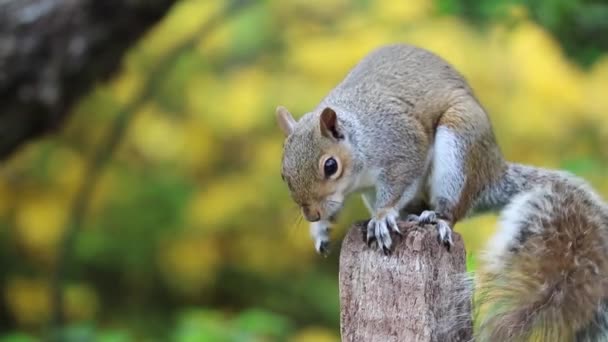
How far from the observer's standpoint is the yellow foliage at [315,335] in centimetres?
320

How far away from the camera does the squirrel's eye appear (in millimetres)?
1461

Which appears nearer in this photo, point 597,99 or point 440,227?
Answer: point 440,227

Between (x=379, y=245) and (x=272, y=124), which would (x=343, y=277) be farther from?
(x=272, y=124)

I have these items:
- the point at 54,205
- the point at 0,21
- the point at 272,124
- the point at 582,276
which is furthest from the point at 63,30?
the point at 582,276

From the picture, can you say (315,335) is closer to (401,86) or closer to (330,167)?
(401,86)

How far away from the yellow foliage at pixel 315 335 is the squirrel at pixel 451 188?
5.13 ft

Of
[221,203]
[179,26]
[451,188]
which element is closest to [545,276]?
[451,188]

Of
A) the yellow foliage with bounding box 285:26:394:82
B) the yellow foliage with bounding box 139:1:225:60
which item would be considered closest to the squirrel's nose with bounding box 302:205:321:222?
the yellow foliage with bounding box 285:26:394:82

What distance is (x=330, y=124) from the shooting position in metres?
1.50

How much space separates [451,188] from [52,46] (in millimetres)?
1228

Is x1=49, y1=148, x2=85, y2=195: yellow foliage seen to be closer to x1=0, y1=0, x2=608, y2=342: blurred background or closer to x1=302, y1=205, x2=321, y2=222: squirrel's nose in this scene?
x1=0, y1=0, x2=608, y2=342: blurred background

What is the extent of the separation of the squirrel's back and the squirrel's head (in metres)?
0.15

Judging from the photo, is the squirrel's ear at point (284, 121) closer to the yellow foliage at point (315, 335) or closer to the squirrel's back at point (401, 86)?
the squirrel's back at point (401, 86)

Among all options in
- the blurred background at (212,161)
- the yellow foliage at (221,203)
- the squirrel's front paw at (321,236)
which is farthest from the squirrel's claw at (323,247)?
the yellow foliage at (221,203)
